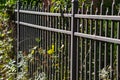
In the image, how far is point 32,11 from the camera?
6.18m

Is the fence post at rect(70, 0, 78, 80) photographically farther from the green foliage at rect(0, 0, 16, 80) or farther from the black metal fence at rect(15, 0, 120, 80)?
the green foliage at rect(0, 0, 16, 80)

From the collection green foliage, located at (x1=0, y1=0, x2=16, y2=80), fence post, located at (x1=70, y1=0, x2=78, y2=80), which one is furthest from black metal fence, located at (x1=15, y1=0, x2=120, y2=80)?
green foliage, located at (x1=0, y1=0, x2=16, y2=80)

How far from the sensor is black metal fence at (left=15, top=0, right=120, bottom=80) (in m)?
3.82

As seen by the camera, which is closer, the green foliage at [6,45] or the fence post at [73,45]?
the fence post at [73,45]

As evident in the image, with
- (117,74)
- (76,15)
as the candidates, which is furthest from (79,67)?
(117,74)

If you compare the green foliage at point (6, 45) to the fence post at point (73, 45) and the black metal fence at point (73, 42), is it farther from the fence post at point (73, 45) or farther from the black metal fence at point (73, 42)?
the fence post at point (73, 45)

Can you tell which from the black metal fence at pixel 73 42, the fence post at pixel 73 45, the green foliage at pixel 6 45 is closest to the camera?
the black metal fence at pixel 73 42

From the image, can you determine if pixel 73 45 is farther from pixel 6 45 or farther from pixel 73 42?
pixel 6 45

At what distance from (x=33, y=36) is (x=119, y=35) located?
9.20ft

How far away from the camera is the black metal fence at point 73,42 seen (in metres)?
3.82

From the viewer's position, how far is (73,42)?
14.8ft

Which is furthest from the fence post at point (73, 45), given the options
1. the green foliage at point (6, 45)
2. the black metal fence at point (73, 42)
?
the green foliage at point (6, 45)

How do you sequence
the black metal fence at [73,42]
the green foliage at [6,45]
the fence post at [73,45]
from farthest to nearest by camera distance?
the green foliage at [6,45]
the fence post at [73,45]
the black metal fence at [73,42]

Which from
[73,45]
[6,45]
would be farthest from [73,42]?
[6,45]
